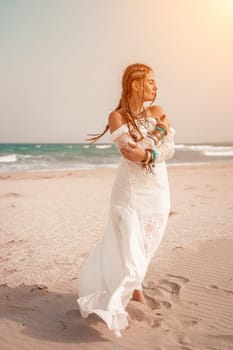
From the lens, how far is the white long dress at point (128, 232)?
3.29m

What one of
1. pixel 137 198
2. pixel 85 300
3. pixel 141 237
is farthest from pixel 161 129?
pixel 85 300

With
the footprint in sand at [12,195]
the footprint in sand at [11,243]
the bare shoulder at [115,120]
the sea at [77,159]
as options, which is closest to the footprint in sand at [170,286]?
the bare shoulder at [115,120]

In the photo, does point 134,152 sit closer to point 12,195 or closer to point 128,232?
point 128,232

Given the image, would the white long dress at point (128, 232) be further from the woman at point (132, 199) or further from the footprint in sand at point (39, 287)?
the footprint in sand at point (39, 287)

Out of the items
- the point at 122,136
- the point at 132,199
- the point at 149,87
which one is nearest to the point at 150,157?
the point at 122,136

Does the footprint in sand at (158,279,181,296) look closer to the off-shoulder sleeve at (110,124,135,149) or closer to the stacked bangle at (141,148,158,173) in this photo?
the stacked bangle at (141,148,158,173)

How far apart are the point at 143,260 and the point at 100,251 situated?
44cm

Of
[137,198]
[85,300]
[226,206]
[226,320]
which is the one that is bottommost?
[226,206]

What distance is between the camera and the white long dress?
329 cm

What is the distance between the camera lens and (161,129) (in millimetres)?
3449

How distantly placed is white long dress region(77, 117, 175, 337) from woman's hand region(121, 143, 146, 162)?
0.09 metres

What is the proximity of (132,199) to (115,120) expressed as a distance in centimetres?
71

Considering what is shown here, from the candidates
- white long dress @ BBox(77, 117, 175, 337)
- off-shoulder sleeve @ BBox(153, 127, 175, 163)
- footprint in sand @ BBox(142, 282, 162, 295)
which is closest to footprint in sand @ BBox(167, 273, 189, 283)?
footprint in sand @ BBox(142, 282, 162, 295)

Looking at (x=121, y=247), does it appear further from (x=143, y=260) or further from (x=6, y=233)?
(x=6, y=233)
